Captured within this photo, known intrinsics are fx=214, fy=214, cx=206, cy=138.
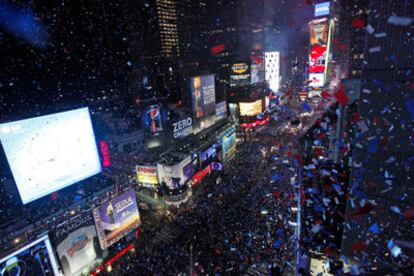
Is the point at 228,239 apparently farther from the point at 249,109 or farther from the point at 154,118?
the point at 249,109

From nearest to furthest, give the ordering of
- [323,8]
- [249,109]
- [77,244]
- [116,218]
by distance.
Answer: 1. [77,244]
2. [116,218]
3. [249,109]
4. [323,8]

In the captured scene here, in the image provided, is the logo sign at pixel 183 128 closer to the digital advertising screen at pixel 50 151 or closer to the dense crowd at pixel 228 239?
the dense crowd at pixel 228 239

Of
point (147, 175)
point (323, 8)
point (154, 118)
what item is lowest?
point (147, 175)

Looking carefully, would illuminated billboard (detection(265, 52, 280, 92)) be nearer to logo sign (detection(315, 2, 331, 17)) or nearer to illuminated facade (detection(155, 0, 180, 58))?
logo sign (detection(315, 2, 331, 17))

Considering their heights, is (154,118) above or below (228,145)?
above

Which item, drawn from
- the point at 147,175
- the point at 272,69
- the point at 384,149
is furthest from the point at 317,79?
the point at 384,149

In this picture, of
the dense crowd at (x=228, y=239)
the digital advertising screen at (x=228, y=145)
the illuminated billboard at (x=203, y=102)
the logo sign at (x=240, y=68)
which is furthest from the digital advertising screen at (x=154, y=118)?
the logo sign at (x=240, y=68)

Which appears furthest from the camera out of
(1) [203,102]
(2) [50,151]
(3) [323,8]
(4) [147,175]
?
(3) [323,8]

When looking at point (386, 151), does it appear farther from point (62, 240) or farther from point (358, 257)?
point (62, 240)
